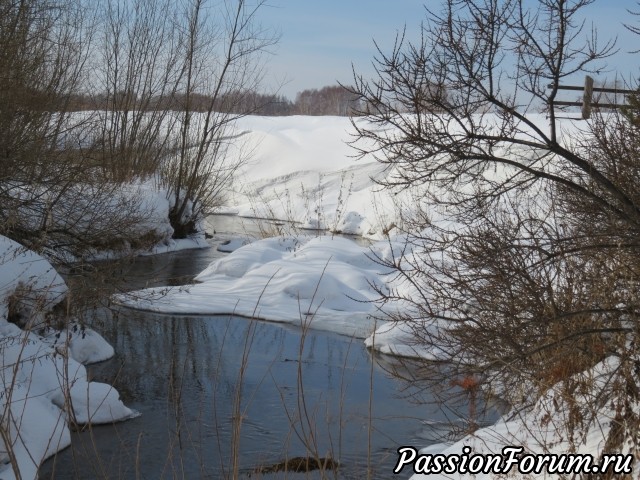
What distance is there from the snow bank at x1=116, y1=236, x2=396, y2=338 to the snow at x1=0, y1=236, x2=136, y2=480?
6.81ft

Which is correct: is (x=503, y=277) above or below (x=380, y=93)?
below

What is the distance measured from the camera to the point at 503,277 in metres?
5.84

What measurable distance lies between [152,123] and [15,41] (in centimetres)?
1055

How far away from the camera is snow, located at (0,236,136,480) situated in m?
5.73

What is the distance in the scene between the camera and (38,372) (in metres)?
6.89

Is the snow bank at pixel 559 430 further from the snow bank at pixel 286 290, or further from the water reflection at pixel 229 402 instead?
the snow bank at pixel 286 290

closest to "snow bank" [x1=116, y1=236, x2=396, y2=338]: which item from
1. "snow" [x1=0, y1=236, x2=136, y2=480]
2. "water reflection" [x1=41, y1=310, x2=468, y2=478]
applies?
"water reflection" [x1=41, y1=310, x2=468, y2=478]

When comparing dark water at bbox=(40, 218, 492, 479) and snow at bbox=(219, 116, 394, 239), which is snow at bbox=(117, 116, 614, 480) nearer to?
snow at bbox=(219, 116, 394, 239)

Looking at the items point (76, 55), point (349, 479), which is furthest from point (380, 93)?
point (76, 55)

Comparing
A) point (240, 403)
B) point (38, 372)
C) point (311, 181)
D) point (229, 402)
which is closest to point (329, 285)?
point (229, 402)

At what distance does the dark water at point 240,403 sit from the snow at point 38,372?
8.2 inches

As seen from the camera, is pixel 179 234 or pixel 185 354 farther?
pixel 179 234

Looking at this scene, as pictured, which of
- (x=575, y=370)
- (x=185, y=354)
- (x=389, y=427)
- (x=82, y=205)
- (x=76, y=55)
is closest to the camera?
(x=575, y=370)

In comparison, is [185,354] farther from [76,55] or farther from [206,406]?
[76,55]
